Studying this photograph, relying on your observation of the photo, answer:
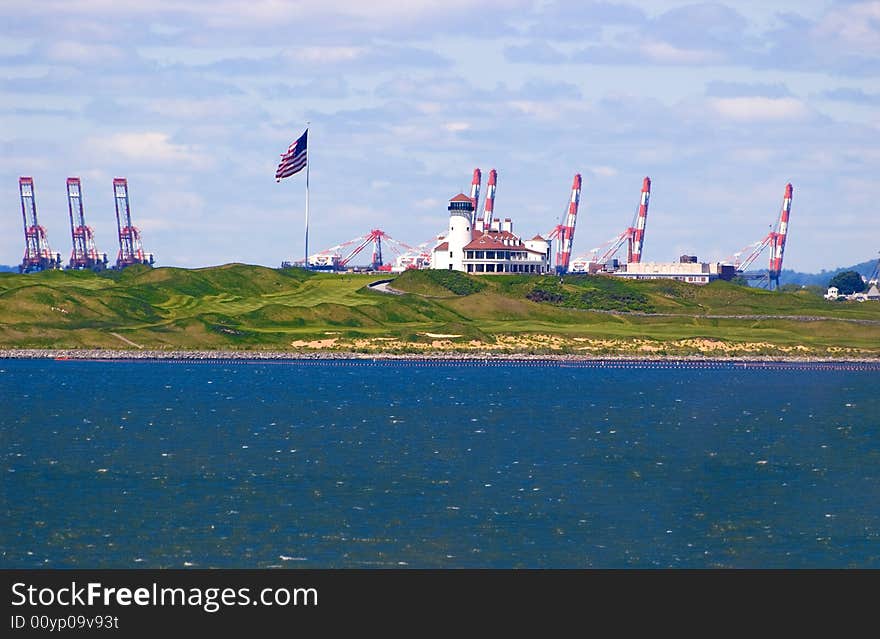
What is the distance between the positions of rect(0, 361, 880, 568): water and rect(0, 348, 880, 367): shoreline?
32.0m

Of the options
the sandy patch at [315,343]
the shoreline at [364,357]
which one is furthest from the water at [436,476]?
the sandy patch at [315,343]

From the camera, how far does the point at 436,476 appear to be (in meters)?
86.2

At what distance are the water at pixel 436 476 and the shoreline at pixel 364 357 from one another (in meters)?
32.0

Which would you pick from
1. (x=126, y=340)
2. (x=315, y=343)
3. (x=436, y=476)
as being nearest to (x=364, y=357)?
(x=315, y=343)

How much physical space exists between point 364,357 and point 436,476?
105 m

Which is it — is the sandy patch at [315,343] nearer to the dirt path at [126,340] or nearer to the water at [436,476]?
the dirt path at [126,340]

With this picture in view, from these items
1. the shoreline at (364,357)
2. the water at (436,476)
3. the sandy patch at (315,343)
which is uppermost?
the water at (436,476)

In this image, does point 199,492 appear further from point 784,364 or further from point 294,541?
point 784,364

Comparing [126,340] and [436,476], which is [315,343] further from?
[436,476]

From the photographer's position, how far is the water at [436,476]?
65.9m
